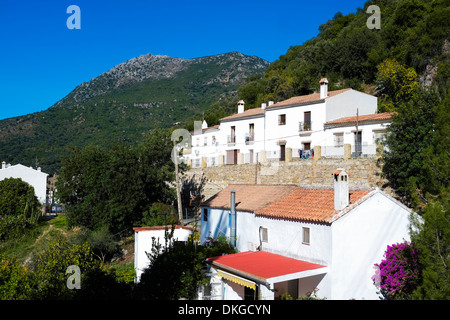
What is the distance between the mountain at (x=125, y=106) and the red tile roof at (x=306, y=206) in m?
41.4

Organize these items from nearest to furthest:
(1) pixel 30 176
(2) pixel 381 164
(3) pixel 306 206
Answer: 1. (3) pixel 306 206
2. (2) pixel 381 164
3. (1) pixel 30 176

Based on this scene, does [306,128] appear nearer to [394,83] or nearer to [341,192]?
[394,83]

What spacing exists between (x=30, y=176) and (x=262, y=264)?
48.3 meters

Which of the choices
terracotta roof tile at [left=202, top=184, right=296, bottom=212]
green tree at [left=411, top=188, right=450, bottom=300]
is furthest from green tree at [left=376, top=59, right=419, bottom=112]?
green tree at [left=411, top=188, right=450, bottom=300]

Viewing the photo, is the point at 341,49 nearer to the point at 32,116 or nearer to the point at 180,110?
the point at 180,110

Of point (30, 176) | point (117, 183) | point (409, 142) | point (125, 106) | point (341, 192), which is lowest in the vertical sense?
point (341, 192)

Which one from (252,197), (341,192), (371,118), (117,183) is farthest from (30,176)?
(341,192)

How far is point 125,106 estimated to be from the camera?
317ft

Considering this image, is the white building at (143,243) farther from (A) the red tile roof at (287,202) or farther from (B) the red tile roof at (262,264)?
(B) the red tile roof at (262,264)

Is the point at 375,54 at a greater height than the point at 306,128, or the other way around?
the point at 375,54

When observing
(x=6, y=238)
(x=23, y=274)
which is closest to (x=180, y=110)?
(x=6, y=238)

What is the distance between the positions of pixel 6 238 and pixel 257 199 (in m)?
29.7

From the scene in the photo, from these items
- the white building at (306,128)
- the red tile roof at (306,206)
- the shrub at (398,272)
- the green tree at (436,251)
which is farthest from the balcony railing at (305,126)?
the green tree at (436,251)

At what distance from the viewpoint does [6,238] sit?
37.0m
